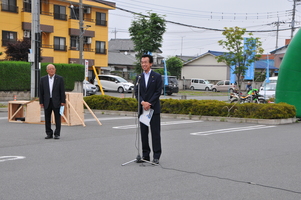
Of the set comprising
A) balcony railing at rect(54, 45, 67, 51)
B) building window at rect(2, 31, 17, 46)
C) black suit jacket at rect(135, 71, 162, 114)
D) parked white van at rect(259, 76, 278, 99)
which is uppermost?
building window at rect(2, 31, 17, 46)

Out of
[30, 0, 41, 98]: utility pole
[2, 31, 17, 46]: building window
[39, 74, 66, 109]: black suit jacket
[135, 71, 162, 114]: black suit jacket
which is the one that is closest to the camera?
[135, 71, 162, 114]: black suit jacket

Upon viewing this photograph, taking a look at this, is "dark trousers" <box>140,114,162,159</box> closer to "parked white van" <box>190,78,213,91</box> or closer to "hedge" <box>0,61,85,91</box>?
"hedge" <box>0,61,85,91</box>

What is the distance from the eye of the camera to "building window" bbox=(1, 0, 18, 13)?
39906mm

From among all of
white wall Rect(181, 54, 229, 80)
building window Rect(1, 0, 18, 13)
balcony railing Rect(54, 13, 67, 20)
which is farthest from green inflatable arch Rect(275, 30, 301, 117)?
white wall Rect(181, 54, 229, 80)

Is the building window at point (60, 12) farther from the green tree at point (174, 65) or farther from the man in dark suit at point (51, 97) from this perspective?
the man in dark suit at point (51, 97)

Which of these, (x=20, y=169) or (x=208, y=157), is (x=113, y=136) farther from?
(x=20, y=169)

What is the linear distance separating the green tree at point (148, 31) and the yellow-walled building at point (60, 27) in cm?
372

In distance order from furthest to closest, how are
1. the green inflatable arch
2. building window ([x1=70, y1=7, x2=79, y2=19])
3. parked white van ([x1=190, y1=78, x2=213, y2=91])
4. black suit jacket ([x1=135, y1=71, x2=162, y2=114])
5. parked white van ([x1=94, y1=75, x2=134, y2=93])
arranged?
1. parked white van ([x1=190, y1=78, x2=213, y2=91])
2. building window ([x1=70, y1=7, x2=79, y2=19])
3. parked white van ([x1=94, y1=75, x2=134, y2=93])
4. the green inflatable arch
5. black suit jacket ([x1=135, y1=71, x2=162, y2=114])

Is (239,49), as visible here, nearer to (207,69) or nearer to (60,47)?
(60,47)

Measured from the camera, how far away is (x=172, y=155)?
26.9 ft

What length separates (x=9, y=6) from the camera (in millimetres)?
40281

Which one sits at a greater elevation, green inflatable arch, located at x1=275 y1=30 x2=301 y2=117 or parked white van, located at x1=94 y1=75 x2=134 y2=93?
green inflatable arch, located at x1=275 y1=30 x2=301 y2=117

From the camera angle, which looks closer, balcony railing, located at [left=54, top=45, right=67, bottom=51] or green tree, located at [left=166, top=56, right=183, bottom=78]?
balcony railing, located at [left=54, top=45, right=67, bottom=51]

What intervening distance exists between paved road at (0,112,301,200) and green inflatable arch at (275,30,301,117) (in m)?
5.08
